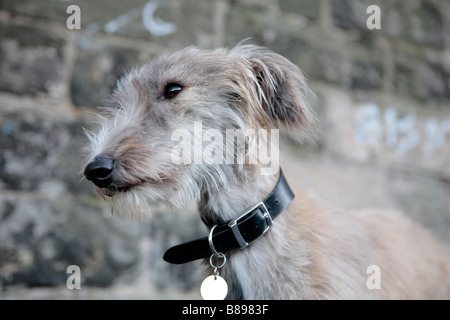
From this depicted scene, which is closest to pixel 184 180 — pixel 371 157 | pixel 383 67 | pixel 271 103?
pixel 271 103

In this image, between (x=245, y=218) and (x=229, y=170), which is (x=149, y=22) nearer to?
(x=229, y=170)

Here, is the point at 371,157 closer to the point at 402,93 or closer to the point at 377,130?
the point at 377,130

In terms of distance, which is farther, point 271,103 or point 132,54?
point 132,54

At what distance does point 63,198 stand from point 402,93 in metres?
3.39

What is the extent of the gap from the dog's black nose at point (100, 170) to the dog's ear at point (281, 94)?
800mm

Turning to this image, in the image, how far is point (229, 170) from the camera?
2.25 meters

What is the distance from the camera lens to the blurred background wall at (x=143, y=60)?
3.23 meters

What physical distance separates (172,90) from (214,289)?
986 millimetres

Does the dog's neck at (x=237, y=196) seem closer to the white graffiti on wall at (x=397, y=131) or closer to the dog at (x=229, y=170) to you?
the dog at (x=229, y=170)

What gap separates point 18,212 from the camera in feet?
10.5

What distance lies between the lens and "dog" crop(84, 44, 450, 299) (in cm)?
212
